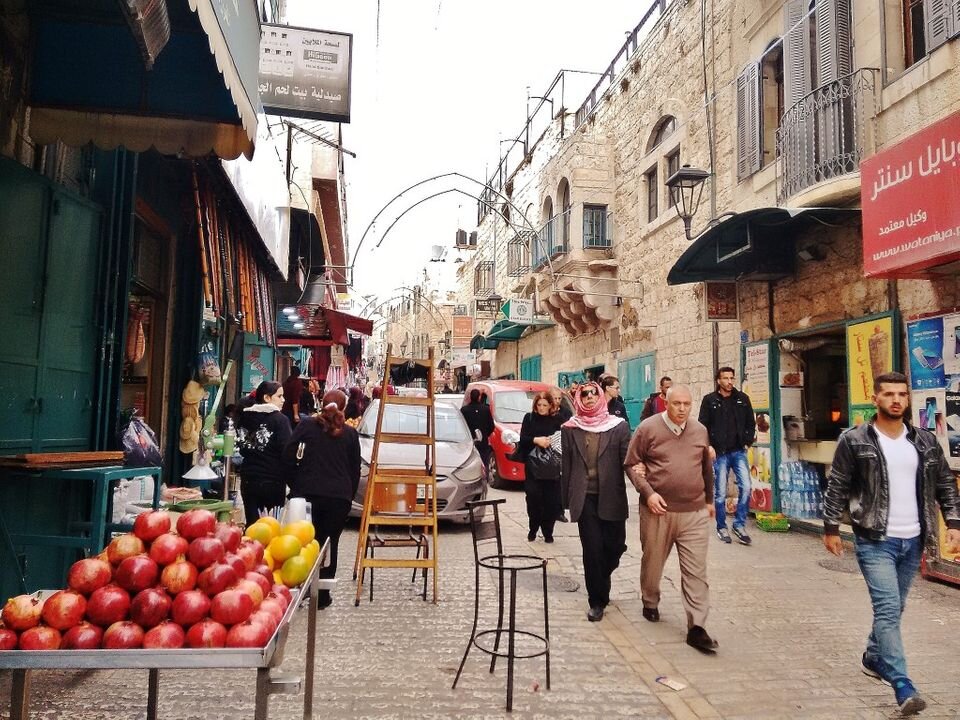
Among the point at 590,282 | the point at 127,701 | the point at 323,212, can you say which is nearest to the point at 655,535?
the point at 127,701

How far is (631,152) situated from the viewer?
1630 cm

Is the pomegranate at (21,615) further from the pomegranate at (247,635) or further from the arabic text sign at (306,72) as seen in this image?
the arabic text sign at (306,72)

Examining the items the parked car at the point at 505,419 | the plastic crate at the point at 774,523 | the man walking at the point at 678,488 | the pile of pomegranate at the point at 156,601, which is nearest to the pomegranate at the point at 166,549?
the pile of pomegranate at the point at 156,601

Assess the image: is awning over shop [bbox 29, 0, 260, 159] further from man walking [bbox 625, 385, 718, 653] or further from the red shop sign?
the red shop sign

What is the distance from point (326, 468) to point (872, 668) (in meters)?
4.04

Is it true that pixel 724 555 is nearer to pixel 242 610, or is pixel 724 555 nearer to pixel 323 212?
pixel 242 610

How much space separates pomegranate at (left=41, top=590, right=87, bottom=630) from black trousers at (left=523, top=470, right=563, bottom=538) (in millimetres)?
6291

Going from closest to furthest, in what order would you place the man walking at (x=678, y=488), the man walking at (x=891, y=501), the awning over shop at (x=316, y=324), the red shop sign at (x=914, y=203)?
the man walking at (x=891, y=501) < the man walking at (x=678, y=488) < the red shop sign at (x=914, y=203) < the awning over shop at (x=316, y=324)

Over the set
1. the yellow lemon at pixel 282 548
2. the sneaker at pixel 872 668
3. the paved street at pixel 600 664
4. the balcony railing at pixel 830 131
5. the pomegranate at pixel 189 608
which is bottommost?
the paved street at pixel 600 664

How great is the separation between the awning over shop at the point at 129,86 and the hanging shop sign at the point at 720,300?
7811 millimetres

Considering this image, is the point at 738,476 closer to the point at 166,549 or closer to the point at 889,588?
the point at 889,588

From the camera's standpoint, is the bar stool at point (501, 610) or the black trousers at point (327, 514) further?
the black trousers at point (327, 514)

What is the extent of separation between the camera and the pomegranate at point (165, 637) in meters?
2.29

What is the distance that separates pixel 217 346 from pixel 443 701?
8026 mm
